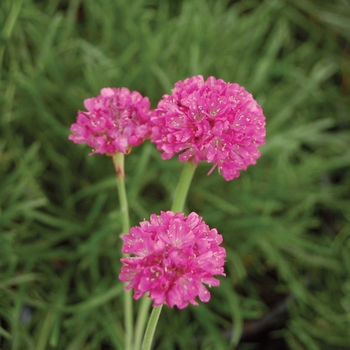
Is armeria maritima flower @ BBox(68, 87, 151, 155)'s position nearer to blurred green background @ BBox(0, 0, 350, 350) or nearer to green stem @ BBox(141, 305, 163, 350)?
green stem @ BBox(141, 305, 163, 350)

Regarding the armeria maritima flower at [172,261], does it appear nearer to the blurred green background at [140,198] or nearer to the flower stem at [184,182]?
the flower stem at [184,182]

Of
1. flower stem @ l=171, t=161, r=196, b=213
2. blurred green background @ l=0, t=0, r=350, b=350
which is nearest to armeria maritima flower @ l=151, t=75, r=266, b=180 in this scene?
flower stem @ l=171, t=161, r=196, b=213

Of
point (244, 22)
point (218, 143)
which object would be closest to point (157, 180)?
point (244, 22)

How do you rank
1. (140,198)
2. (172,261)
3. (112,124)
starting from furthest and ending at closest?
(140,198)
(112,124)
(172,261)

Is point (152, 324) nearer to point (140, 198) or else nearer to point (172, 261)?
point (172, 261)

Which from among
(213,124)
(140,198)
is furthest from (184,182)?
(140,198)
